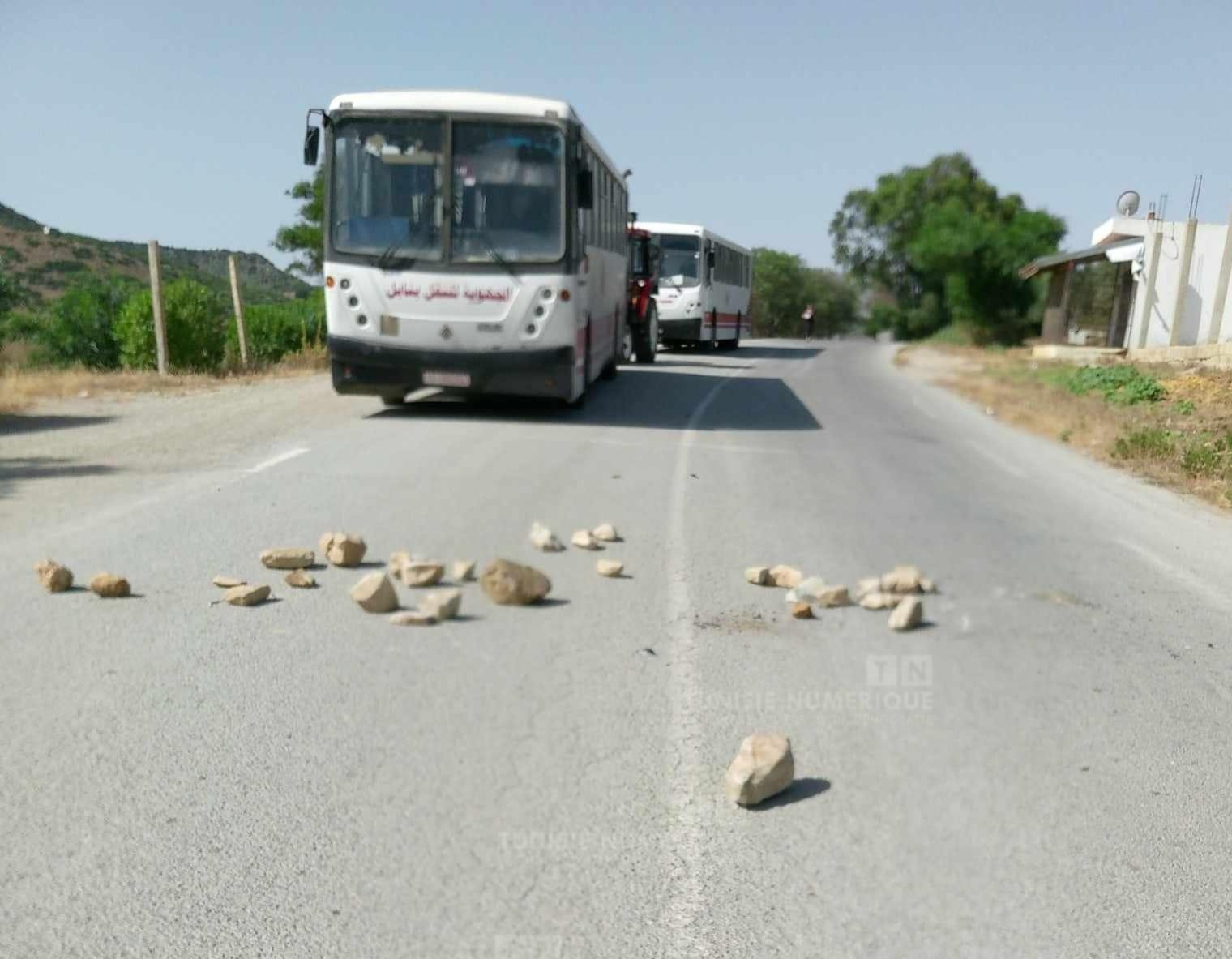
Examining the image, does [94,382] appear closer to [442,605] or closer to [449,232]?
[449,232]

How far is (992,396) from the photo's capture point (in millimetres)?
21062

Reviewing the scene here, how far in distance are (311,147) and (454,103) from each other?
1.59m

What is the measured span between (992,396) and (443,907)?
1985cm

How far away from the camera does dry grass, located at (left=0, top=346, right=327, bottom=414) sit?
14.4m

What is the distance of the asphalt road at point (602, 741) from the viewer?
2926mm

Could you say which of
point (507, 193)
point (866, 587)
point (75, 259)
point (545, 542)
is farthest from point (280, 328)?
point (75, 259)

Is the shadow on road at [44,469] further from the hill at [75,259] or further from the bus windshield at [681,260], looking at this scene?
the hill at [75,259]

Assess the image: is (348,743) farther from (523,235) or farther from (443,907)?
(523,235)

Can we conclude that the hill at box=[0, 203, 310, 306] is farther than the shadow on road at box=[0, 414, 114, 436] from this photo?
Yes

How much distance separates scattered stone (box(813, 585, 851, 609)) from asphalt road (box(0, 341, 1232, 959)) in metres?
0.11

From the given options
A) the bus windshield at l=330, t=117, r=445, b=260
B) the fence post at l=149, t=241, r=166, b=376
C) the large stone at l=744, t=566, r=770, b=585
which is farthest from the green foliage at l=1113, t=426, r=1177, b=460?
the fence post at l=149, t=241, r=166, b=376

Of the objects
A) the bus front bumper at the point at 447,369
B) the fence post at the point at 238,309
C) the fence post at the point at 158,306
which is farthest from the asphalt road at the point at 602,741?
the fence post at the point at 238,309

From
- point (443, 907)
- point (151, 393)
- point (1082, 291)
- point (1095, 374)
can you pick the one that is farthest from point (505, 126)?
point (1082, 291)

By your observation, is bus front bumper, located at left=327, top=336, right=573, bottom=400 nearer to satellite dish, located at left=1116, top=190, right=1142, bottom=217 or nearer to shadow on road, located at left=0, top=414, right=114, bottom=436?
shadow on road, located at left=0, top=414, right=114, bottom=436
